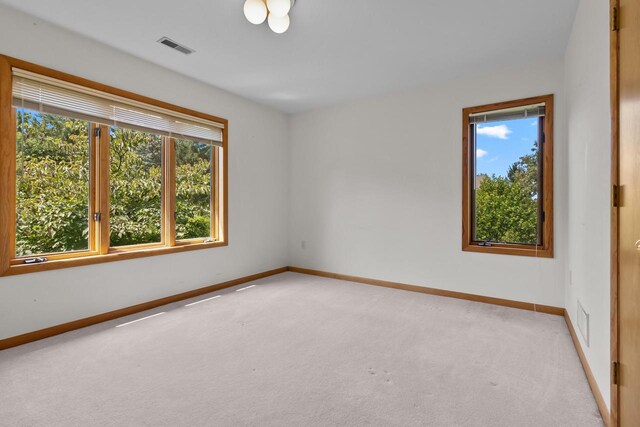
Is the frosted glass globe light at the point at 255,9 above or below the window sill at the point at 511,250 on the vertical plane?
above

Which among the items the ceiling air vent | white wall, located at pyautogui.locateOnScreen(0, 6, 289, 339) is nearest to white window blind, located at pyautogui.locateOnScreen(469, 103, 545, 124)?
white wall, located at pyautogui.locateOnScreen(0, 6, 289, 339)

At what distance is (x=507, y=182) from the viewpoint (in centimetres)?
360

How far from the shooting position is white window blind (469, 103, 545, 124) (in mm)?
3354

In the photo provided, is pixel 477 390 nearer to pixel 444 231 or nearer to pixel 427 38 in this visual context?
pixel 444 231

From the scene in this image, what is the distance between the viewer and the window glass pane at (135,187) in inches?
128

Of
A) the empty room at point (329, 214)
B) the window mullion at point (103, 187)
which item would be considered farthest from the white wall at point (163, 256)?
the window mullion at point (103, 187)

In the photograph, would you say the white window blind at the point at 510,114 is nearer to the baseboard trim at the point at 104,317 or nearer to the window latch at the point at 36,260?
the baseboard trim at the point at 104,317

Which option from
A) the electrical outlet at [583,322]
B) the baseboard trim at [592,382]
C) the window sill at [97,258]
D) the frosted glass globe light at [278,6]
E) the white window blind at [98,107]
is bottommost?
the baseboard trim at [592,382]

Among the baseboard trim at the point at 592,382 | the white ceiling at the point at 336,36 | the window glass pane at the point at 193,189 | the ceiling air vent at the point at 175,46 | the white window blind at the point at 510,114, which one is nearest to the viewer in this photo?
the baseboard trim at the point at 592,382

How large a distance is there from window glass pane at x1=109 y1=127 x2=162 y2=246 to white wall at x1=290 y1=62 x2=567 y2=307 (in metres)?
2.26

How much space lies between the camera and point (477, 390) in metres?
1.92

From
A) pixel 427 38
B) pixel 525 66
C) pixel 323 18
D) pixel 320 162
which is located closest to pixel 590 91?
pixel 427 38

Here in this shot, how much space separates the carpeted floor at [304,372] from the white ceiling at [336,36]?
265 centimetres

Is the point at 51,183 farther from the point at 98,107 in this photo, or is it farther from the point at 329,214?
the point at 329,214
